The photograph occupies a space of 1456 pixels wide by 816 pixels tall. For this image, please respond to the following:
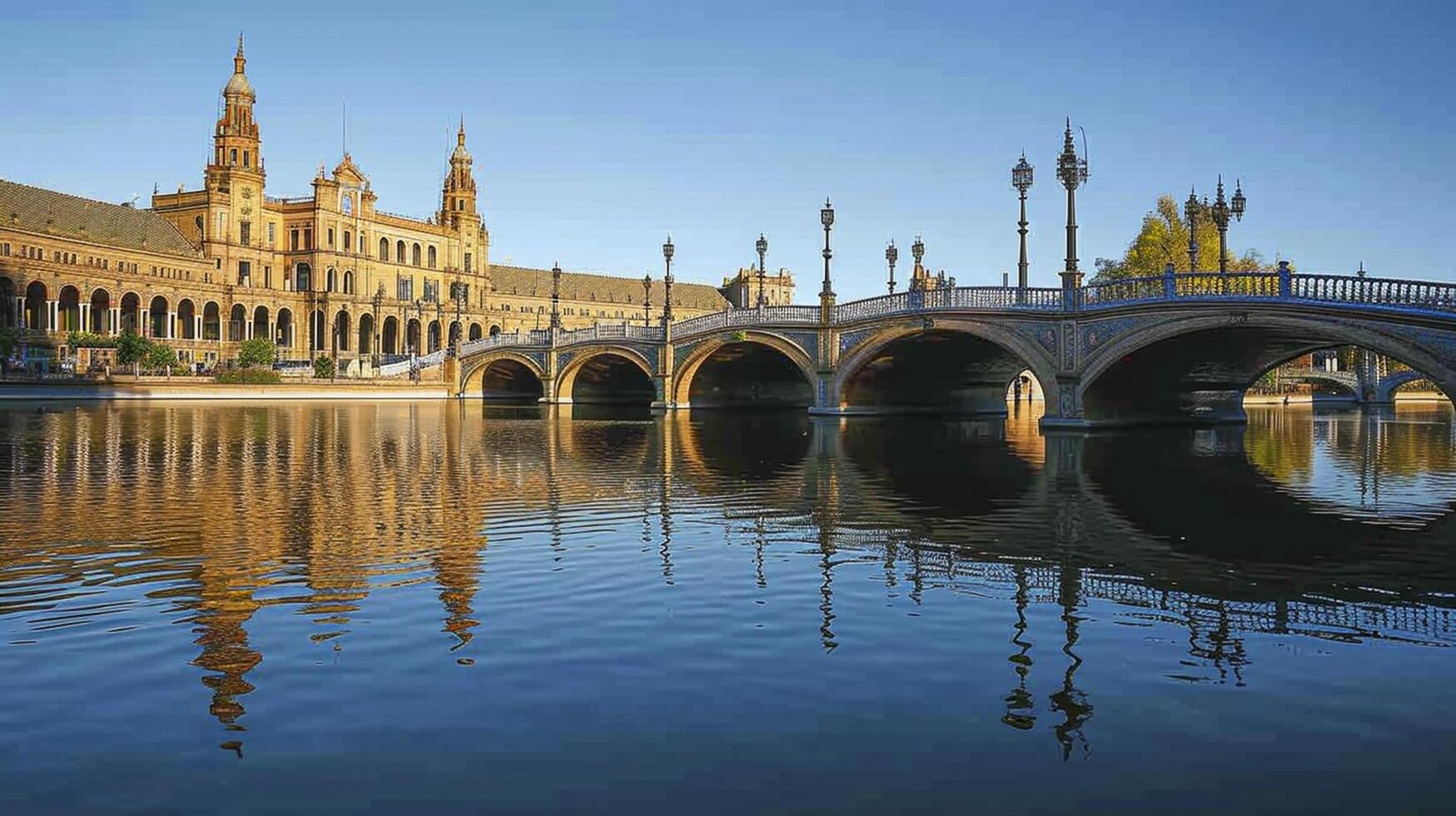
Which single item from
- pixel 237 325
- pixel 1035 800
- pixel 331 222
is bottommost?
pixel 1035 800

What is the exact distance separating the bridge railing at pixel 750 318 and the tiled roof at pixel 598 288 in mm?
83661

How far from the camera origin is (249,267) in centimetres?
11038

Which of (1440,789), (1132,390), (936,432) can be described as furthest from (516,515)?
(1132,390)

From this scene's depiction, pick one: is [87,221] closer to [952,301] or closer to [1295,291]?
[952,301]

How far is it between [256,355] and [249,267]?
27.6m

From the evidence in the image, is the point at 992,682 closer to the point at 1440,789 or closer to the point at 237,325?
the point at 1440,789

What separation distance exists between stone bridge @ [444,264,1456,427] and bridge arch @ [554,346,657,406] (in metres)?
0.21

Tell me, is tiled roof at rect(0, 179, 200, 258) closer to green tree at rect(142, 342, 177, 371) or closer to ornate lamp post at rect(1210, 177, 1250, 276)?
green tree at rect(142, 342, 177, 371)

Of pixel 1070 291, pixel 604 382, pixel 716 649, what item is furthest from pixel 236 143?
pixel 716 649

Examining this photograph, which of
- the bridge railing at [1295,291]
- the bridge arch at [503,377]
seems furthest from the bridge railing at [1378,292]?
the bridge arch at [503,377]

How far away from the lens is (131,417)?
47594 mm

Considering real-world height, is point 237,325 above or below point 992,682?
above

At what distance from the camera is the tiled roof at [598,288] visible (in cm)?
14550

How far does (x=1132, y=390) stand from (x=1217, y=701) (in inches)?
1573
